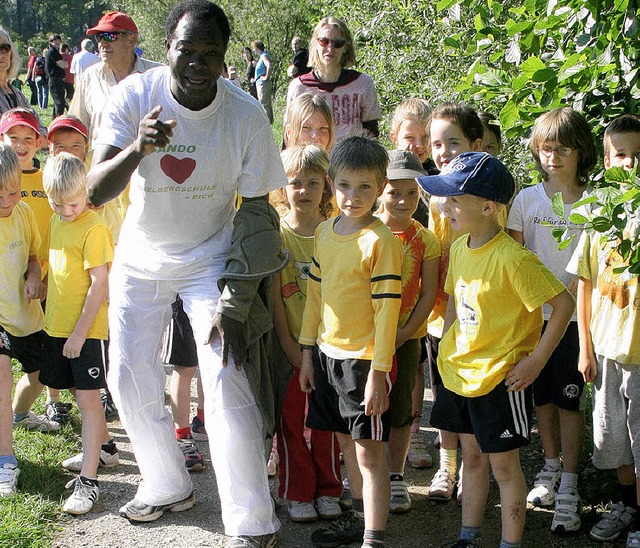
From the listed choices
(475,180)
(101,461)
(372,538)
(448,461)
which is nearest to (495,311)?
(475,180)

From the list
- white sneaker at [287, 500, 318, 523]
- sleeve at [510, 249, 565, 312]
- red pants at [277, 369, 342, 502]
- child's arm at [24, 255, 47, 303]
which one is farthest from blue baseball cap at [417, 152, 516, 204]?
child's arm at [24, 255, 47, 303]

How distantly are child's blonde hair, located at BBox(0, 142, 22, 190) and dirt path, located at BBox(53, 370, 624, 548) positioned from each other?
1602mm

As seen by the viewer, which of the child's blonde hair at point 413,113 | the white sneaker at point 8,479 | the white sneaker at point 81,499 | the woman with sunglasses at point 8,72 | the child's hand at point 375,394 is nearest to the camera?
the child's hand at point 375,394

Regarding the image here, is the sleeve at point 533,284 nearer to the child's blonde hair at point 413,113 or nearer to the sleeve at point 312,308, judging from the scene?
the sleeve at point 312,308

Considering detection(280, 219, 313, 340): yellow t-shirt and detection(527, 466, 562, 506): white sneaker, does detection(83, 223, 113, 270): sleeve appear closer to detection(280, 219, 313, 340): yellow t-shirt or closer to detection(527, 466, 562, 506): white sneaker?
detection(280, 219, 313, 340): yellow t-shirt

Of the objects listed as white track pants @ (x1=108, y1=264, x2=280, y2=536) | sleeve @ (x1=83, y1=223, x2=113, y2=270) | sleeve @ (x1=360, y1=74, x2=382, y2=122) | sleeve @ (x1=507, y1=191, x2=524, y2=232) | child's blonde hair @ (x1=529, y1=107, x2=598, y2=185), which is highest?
sleeve @ (x1=360, y1=74, x2=382, y2=122)

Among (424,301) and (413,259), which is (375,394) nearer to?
(424,301)

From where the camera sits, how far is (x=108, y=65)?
225 inches

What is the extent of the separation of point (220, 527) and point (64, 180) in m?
1.83

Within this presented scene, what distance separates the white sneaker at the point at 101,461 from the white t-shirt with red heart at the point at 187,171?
1238 mm

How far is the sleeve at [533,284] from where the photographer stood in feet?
10.8

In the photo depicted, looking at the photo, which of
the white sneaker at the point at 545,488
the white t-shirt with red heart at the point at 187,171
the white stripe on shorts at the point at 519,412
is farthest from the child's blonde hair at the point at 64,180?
the white sneaker at the point at 545,488

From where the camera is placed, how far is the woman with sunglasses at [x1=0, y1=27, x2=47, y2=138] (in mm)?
5836

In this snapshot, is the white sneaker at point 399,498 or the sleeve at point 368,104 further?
the sleeve at point 368,104
